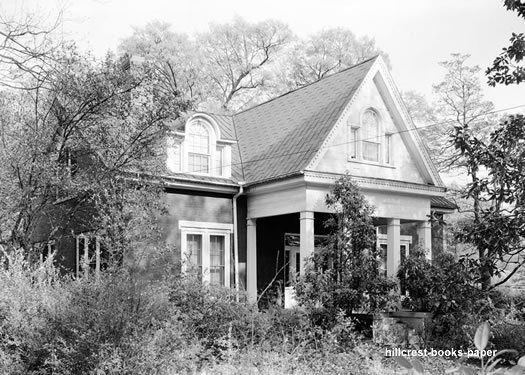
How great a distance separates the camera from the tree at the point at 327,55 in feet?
117

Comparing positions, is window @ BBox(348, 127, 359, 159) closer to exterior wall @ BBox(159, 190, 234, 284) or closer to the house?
the house

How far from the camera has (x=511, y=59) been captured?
9.59m

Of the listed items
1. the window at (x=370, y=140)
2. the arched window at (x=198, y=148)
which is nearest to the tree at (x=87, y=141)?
the arched window at (x=198, y=148)

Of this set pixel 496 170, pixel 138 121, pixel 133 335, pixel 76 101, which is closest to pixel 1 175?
pixel 76 101

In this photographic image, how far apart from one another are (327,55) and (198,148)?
2101 centimetres

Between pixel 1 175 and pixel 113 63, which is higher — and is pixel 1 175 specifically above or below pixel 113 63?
below

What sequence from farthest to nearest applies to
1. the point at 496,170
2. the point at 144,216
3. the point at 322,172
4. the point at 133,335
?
the point at 322,172 < the point at 144,216 < the point at 496,170 < the point at 133,335

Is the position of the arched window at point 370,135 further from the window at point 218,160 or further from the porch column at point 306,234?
the window at point 218,160

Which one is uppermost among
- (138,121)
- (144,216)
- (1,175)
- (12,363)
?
(138,121)

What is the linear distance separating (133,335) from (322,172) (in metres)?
8.35

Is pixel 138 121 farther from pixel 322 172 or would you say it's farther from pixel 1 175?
pixel 322 172

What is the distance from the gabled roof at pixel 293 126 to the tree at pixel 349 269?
240cm

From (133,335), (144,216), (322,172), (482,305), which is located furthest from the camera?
(322,172)

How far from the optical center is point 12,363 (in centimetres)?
780
